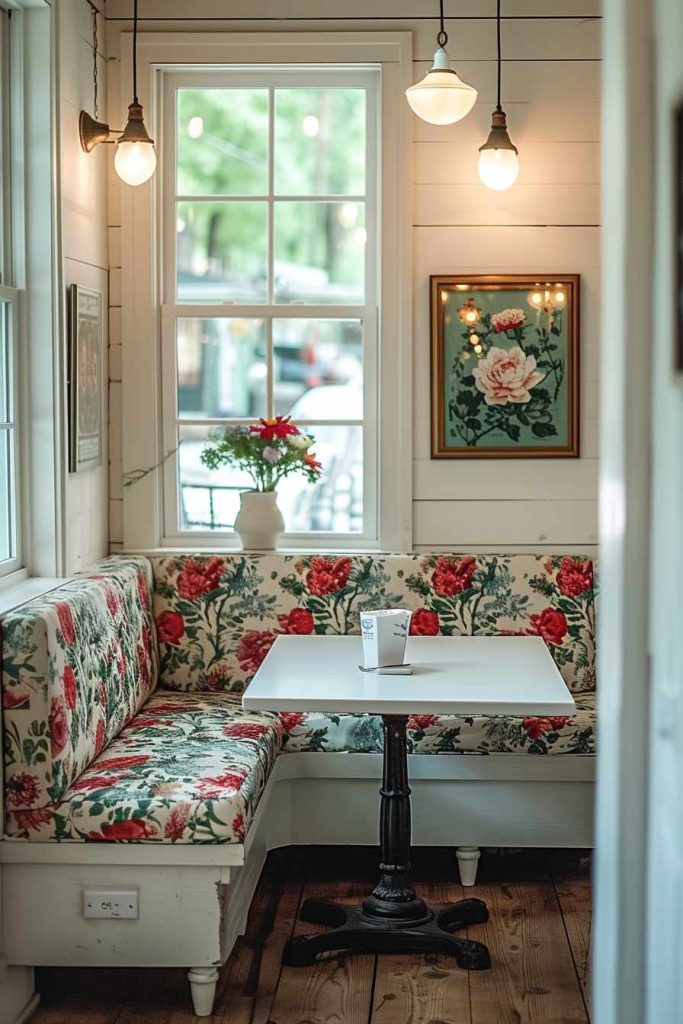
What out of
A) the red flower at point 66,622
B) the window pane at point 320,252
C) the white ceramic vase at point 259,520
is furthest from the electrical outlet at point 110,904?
the window pane at point 320,252

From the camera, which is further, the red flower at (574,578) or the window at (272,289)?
the window at (272,289)

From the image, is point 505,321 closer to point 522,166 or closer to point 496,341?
point 496,341

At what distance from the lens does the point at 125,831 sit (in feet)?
9.61

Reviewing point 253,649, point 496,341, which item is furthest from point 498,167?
point 253,649

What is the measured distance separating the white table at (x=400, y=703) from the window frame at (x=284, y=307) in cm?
84

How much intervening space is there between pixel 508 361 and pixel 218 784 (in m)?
1.81

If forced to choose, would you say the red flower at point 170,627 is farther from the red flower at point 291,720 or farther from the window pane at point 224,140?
the window pane at point 224,140

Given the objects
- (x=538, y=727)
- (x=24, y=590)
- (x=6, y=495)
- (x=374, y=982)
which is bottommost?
(x=374, y=982)

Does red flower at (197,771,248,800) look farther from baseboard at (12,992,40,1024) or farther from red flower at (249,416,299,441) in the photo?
red flower at (249,416,299,441)

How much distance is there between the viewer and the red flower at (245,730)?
3.52 metres

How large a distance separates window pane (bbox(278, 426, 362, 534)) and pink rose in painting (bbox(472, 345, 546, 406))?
0.46m

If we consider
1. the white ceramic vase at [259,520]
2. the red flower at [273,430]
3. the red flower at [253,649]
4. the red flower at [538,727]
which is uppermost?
the red flower at [273,430]

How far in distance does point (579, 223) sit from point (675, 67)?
9.30ft

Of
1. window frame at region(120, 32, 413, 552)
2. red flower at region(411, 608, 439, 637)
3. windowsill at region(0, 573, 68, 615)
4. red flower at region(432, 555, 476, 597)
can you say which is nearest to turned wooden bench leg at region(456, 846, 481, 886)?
red flower at region(411, 608, 439, 637)
